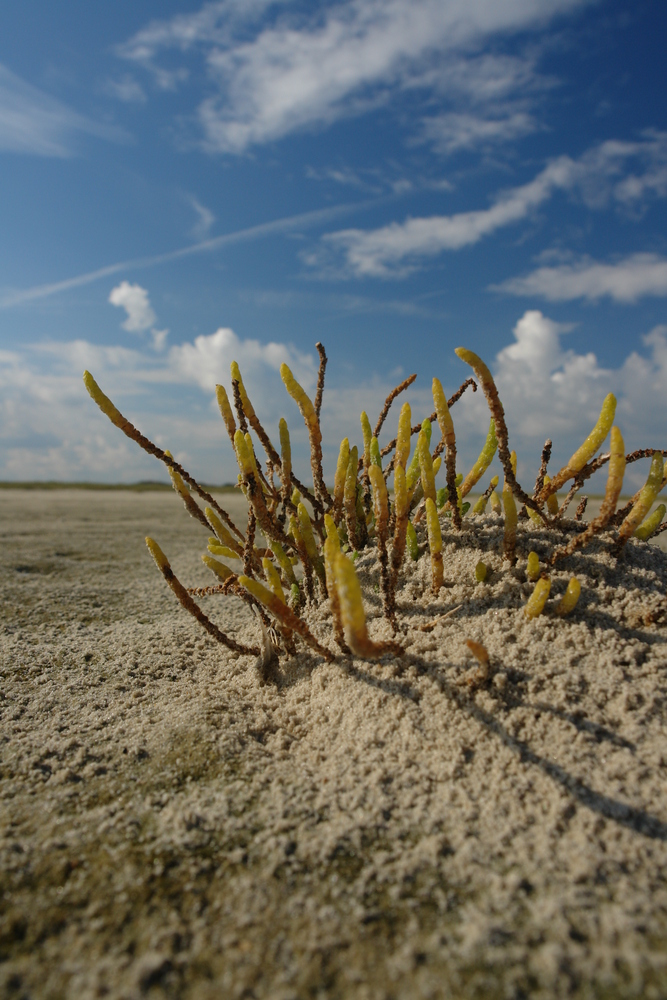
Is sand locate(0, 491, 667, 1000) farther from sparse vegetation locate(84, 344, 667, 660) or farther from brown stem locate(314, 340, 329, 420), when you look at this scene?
brown stem locate(314, 340, 329, 420)

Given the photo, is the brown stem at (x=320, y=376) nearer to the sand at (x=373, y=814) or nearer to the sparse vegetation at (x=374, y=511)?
the sparse vegetation at (x=374, y=511)

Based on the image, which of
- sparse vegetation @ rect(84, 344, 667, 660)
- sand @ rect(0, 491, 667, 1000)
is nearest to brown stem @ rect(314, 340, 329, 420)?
sparse vegetation @ rect(84, 344, 667, 660)

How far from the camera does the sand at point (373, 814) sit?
836mm

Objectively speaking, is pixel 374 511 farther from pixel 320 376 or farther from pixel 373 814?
pixel 373 814

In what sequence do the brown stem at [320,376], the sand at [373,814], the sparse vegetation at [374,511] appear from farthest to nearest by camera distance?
the brown stem at [320,376] < the sparse vegetation at [374,511] < the sand at [373,814]

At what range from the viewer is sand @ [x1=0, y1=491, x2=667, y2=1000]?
84cm

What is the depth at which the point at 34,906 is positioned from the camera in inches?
→ 37.4

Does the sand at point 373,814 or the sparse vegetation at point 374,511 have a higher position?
the sparse vegetation at point 374,511

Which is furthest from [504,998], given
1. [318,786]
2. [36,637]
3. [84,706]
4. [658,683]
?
[36,637]

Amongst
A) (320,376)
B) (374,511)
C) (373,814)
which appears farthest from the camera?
(320,376)

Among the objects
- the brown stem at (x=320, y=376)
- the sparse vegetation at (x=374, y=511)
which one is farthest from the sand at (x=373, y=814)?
the brown stem at (x=320, y=376)

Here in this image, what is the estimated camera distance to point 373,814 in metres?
1.12

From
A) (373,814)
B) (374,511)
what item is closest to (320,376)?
(374,511)

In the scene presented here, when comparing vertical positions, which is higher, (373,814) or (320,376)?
(320,376)
